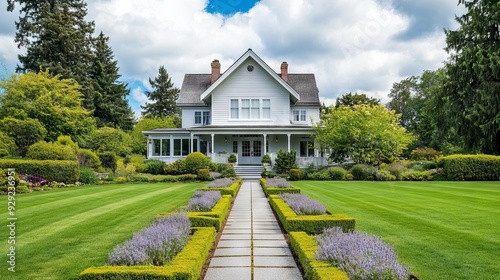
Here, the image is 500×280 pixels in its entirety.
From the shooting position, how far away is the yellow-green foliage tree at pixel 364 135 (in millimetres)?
25453

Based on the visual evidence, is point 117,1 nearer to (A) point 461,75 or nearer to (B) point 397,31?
(B) point 397,31

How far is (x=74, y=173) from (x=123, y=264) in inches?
720

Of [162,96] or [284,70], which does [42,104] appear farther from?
[162,96]

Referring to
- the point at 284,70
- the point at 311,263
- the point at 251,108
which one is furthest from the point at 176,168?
the point at 311,263

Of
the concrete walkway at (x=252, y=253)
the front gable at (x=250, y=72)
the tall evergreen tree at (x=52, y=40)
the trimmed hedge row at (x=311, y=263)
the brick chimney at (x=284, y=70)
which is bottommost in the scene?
the concrete walkway at (x=252, y=253)

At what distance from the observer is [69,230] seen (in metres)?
8.17

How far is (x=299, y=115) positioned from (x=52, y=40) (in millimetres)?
26412

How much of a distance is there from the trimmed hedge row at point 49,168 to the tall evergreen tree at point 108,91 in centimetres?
2623

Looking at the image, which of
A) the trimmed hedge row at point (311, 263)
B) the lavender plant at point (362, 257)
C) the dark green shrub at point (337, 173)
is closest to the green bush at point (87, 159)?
the dark green shrub at point (337, 173)

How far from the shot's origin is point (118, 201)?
13.3 metres

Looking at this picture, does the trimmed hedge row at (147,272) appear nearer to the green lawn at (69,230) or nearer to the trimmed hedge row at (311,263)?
the green lawn at (69,230)

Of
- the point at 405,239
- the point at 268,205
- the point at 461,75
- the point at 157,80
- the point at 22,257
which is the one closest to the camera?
the point at 22,257

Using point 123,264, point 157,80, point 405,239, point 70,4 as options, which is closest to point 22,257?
point 123,264

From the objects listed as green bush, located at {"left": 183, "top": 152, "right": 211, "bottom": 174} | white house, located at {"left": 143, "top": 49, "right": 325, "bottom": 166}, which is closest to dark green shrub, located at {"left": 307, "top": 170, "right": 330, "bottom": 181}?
white house, located at {"left": 143, "top": 49, "right": 325, "bottom": 166}
